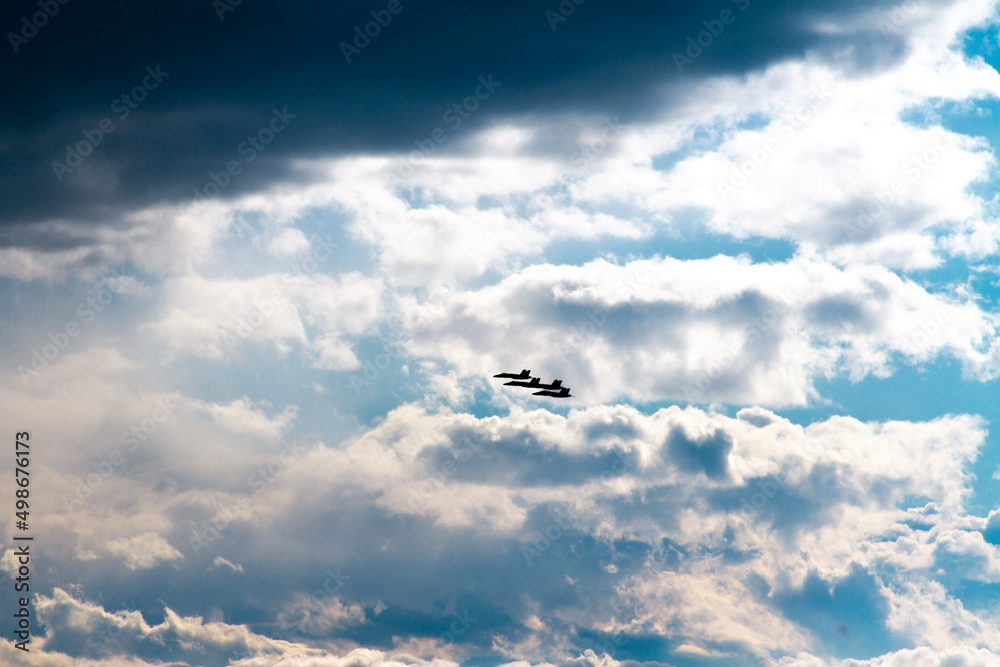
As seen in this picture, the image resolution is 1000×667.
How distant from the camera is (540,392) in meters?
126
